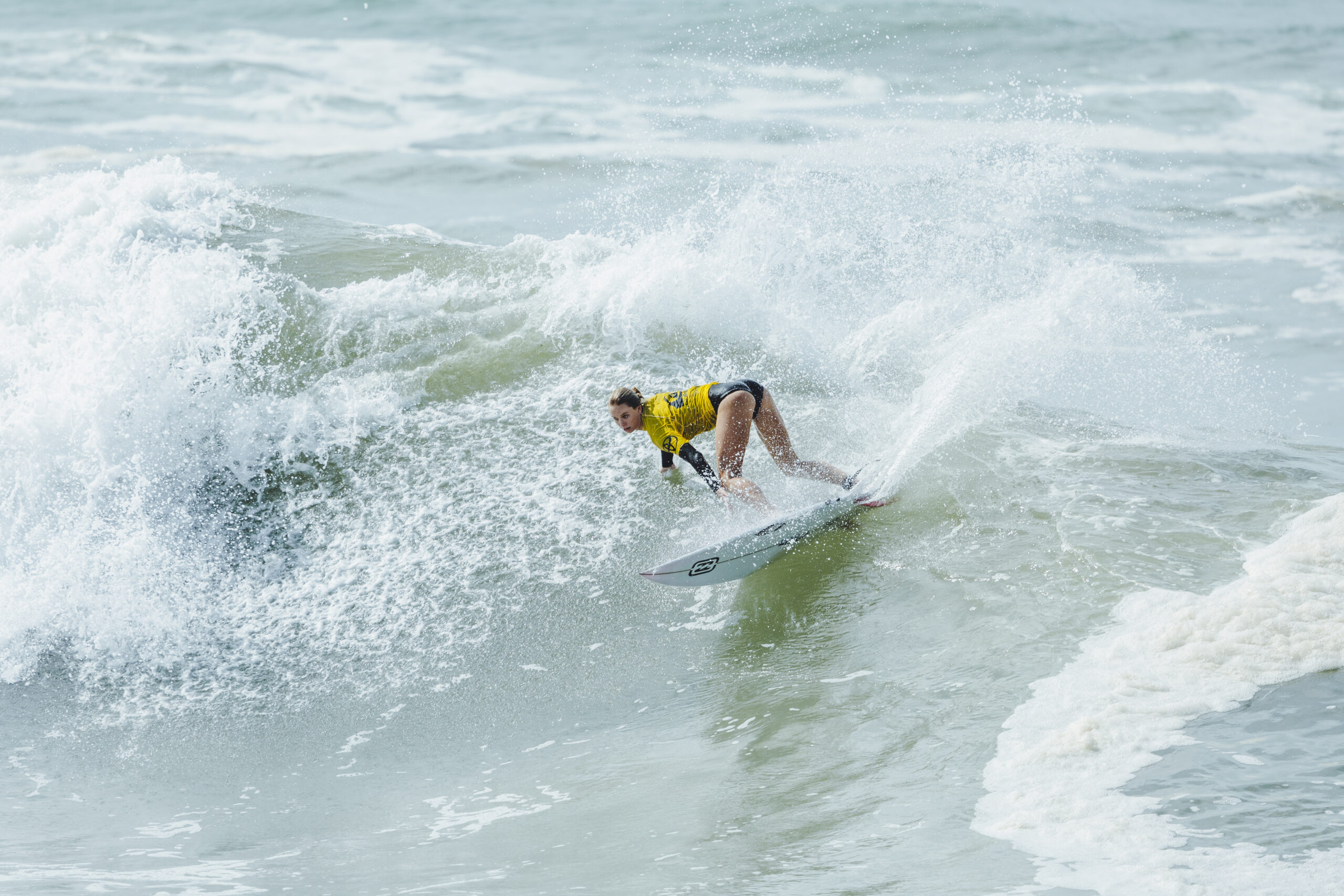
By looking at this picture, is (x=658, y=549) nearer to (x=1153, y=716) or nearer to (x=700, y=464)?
(x=700, y=464)

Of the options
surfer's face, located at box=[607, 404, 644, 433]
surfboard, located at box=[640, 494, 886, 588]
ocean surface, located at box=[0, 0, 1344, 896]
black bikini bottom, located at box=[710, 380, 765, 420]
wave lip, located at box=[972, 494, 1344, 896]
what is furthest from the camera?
black bikini bottom, located at box=[710, 380, 765, 420]


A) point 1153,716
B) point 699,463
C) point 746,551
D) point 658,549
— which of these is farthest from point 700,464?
point 1153,716

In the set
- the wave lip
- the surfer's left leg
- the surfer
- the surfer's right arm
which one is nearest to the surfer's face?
the surfer

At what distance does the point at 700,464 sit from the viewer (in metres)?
6.95

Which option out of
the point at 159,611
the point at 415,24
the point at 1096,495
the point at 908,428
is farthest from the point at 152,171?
the point at 415,24

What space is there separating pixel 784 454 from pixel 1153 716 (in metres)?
3.17

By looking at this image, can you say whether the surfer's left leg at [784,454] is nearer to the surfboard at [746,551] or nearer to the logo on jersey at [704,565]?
the surfboard at [746,551]

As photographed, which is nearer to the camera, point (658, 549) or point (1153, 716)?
point (1153, 716)

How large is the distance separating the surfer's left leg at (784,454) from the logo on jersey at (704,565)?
1025mm

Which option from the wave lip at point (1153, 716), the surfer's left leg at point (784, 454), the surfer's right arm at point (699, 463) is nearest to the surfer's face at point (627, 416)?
the surfer's right arm at point (699, 463)

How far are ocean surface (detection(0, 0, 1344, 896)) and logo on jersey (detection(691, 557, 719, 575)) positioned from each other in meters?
0.30

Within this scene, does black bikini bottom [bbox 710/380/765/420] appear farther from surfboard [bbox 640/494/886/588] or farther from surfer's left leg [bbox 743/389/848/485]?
surfboard [bbox 640/494/886/588]

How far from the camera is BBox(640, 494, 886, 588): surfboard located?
6.57 metres

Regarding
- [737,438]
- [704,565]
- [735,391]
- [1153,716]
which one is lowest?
[1153,716]
